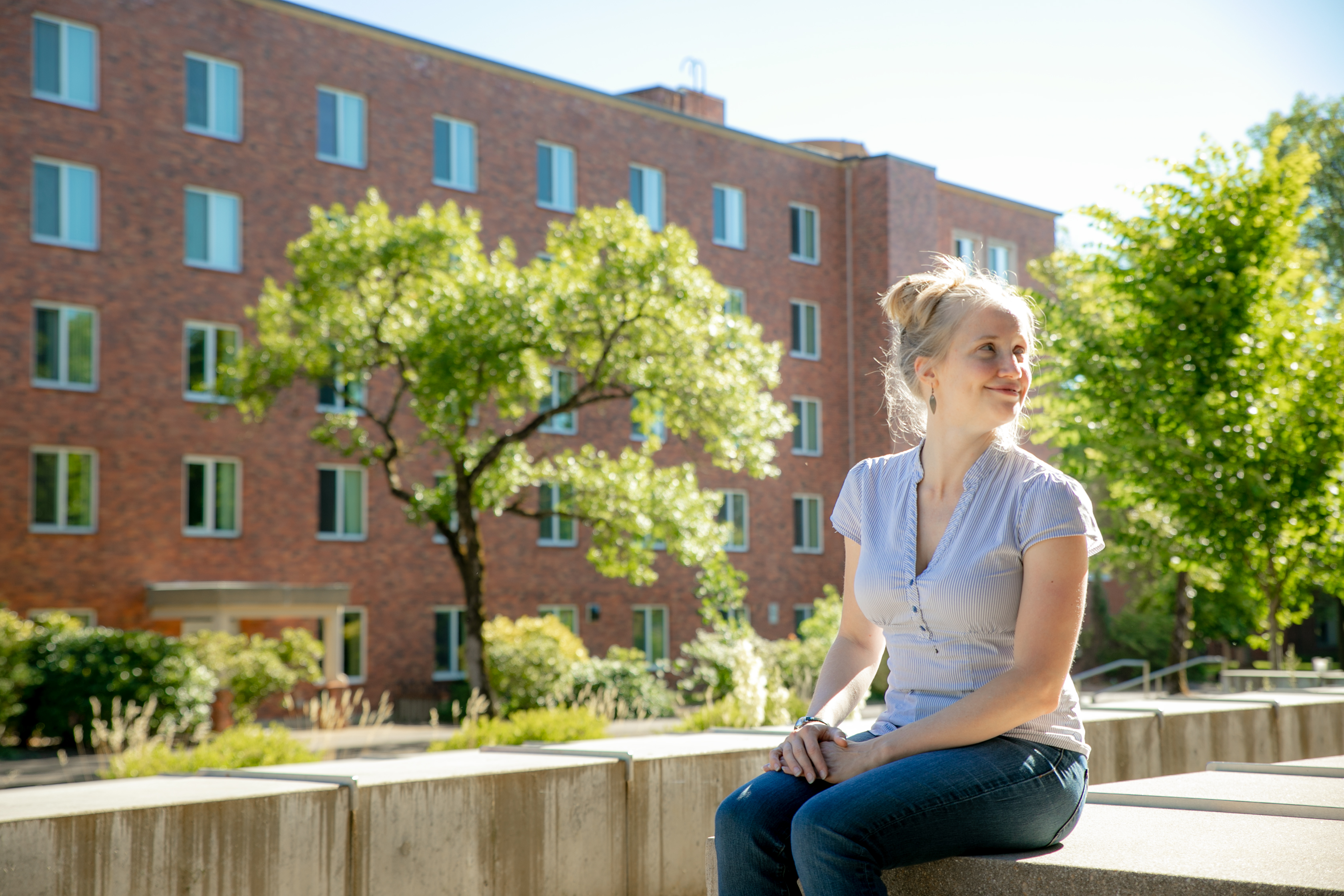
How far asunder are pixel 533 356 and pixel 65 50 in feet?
45.4

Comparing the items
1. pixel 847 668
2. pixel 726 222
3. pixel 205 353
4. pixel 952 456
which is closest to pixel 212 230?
pixel 205 353

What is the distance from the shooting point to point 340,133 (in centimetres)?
2875

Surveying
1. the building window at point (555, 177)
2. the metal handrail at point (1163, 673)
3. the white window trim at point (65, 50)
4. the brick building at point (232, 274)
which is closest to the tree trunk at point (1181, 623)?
the metal handrail at point (1163, 673)

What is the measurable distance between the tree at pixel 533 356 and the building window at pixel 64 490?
6.98 metres

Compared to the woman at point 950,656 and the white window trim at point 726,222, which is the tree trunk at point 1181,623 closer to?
the white window trim at point 726,222

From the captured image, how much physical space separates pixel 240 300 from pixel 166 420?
299cm

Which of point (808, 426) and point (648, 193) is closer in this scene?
point (648, 193)

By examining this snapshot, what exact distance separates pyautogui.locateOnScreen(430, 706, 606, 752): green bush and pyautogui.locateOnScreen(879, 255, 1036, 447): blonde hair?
22.9 ft

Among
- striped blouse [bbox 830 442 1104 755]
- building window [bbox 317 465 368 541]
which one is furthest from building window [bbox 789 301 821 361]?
striped blouse [bbox 830 442 1104 755]

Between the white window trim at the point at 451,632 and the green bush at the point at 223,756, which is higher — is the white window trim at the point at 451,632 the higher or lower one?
the lower one

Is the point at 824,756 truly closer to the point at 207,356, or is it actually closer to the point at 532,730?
the point at 532,730

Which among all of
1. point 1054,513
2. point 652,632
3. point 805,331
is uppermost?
point 805,331

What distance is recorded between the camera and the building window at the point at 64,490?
24.4 metres

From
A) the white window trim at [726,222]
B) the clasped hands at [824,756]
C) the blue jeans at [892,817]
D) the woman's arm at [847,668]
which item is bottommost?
the blue jeans at [892,817]
